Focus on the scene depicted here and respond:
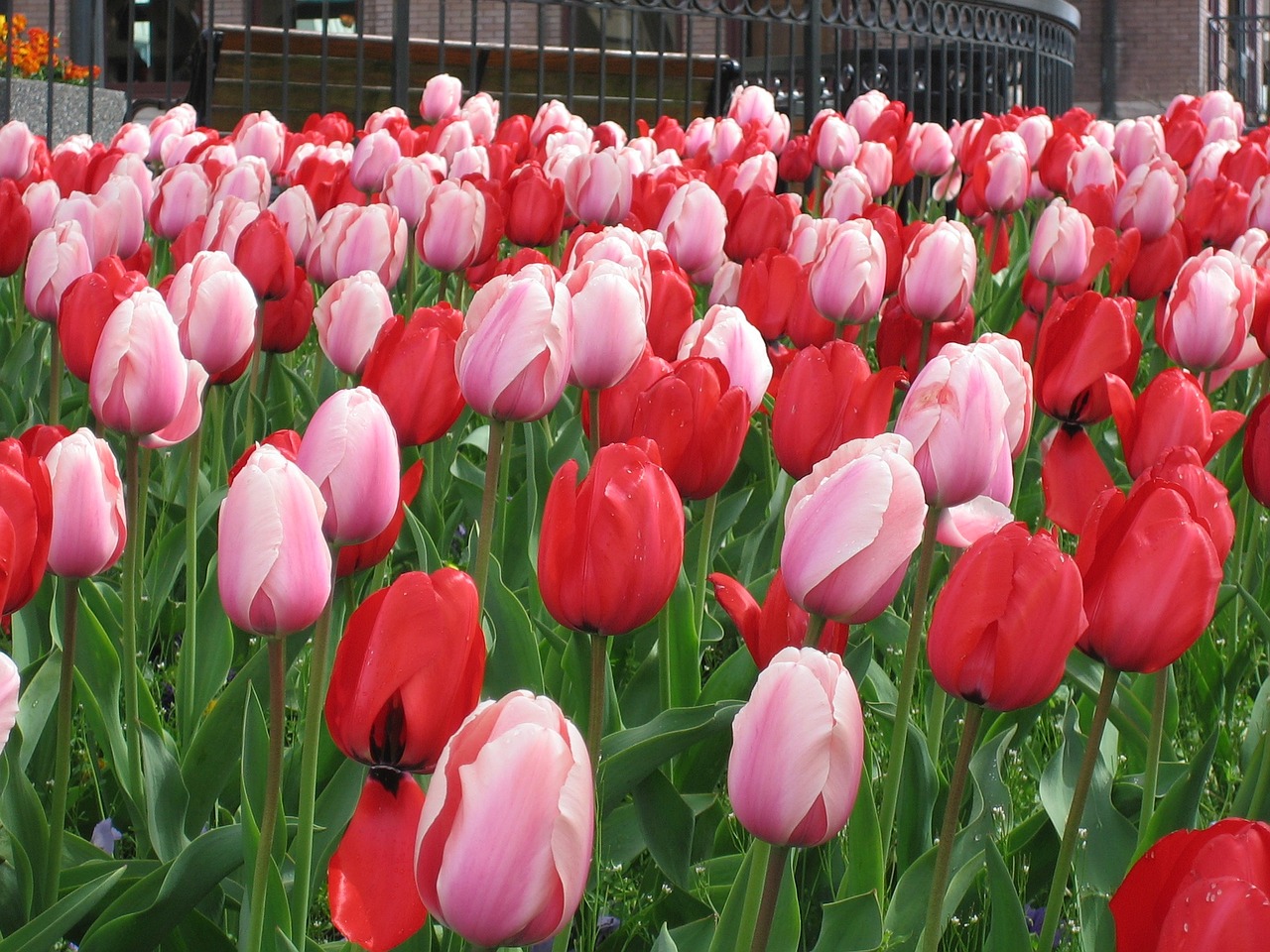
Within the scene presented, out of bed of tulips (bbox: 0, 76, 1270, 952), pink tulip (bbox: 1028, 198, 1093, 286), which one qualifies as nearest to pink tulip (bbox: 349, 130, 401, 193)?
bed of tulips (bbox: 0, 76, 1270, 952)

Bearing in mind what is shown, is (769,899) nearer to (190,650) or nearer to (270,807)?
(270,807)

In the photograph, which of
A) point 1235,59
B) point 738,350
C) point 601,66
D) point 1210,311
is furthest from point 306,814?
point 1235,59

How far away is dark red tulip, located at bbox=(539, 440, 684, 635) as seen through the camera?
0.95 m

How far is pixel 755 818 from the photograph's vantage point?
79cm

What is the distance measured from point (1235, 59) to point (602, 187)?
68.7 ft

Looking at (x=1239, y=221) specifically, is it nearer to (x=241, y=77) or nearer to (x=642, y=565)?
(x=642, y=565)

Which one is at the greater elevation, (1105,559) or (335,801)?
(1105,559)

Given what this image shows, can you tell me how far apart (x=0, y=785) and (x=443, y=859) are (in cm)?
68

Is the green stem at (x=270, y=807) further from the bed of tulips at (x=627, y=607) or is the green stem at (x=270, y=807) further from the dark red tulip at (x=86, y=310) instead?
the dark red tulip at (x=86, y=310)

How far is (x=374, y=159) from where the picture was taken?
11.9 feet

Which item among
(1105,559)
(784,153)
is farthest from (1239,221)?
(1105,559)

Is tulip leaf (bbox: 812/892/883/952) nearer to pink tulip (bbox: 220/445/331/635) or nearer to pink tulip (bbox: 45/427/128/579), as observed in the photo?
pink tulip (bbox: 220/445/331/635)

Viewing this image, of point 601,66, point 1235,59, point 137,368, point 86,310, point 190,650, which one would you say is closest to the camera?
point 137,368

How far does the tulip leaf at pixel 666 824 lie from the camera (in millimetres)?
1249
